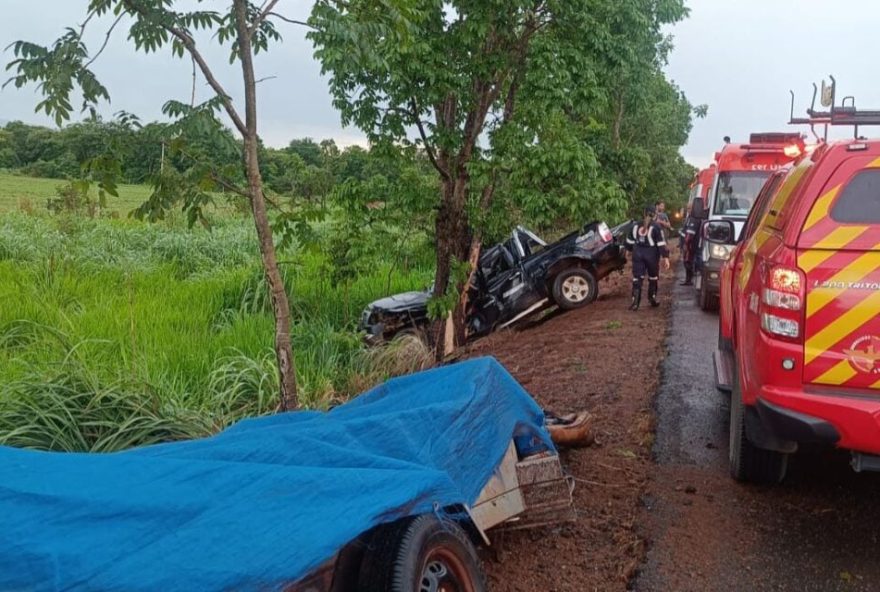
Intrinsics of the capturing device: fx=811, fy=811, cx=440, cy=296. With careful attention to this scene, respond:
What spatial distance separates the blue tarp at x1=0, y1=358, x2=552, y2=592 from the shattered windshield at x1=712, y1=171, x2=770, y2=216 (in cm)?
1058

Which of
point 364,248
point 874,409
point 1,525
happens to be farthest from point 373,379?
point 1,525

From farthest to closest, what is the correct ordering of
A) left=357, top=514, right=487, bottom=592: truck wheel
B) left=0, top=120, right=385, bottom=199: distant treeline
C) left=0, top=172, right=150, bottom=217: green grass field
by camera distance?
left=0, top=172, right=150, bottom=217: green grass field < left=0, top=120, right=385, bottom=199: distant treeline < left=357, top=514, right=487, bottom=592: truck wheel

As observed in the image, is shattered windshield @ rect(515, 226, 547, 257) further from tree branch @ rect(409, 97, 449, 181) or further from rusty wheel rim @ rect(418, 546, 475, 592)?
rusty wheel rim @ rect(418, 546, 475, 592)

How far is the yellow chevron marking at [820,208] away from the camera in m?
4.03

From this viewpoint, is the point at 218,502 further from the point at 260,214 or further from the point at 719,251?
the point at 719,251

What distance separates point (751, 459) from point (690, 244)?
11.1 metres

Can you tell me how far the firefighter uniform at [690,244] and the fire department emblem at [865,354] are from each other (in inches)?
422

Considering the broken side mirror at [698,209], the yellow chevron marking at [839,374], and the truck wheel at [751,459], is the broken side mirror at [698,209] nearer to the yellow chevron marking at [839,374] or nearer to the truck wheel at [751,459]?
the truck wheel at [751,459]

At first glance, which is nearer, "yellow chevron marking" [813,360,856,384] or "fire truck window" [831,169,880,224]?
"yellow chevron marking" [813,360,856,384]

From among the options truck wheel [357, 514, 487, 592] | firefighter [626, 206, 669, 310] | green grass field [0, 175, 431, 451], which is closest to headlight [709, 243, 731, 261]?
firefighter [626, 206, 669, 310]

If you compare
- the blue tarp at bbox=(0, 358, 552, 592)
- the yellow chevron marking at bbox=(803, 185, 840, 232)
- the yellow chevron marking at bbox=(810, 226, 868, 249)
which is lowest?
the blue tarp at bbox=(0, 358, 552, 592)

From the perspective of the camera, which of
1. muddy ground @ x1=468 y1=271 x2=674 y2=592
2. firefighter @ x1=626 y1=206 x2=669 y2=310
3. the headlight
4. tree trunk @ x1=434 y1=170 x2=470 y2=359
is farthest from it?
firefighter @ x1=626 y1=206 x2=669 y2=310

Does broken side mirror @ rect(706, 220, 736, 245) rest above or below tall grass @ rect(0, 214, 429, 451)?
above

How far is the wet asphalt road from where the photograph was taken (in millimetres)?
4023
